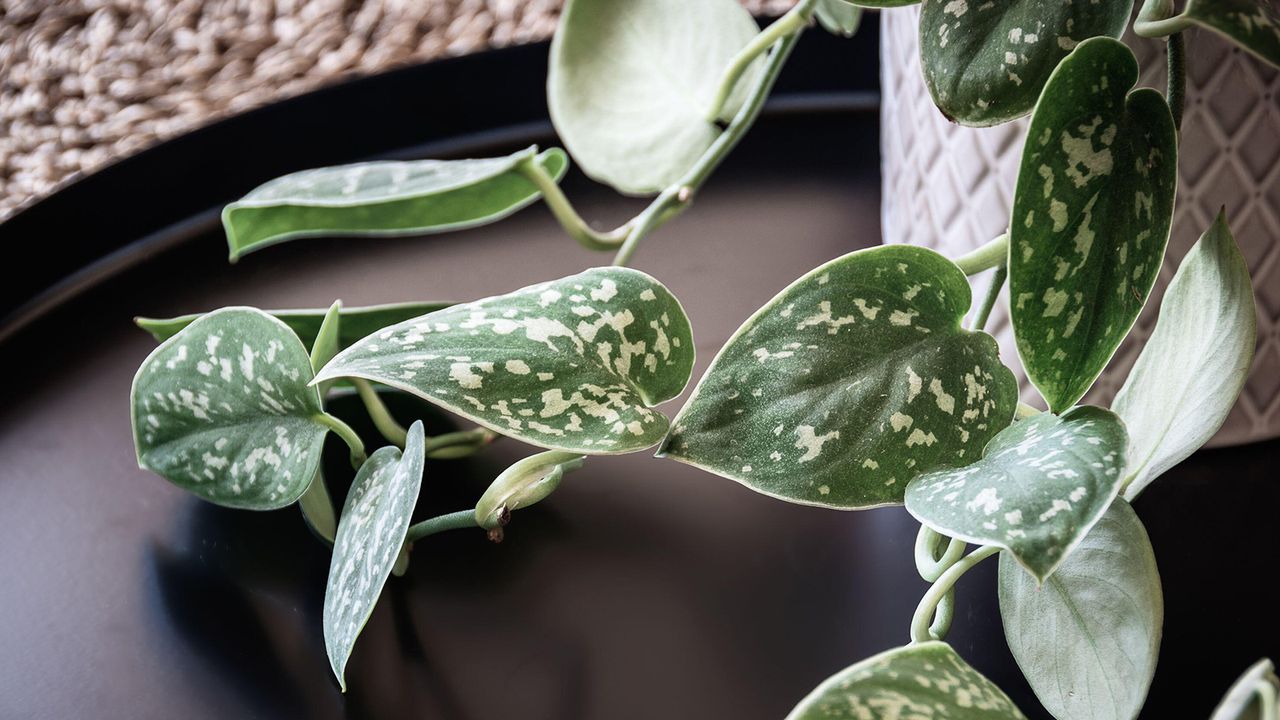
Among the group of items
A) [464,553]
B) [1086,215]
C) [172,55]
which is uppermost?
[1086,215]

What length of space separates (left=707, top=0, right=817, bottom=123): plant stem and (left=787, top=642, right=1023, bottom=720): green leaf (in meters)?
0.31

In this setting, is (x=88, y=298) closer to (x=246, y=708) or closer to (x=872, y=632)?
(x=246, y=708)

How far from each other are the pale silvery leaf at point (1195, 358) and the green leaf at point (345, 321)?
0.96ft

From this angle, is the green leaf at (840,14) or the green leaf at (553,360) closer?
the green leaf at (553,360)

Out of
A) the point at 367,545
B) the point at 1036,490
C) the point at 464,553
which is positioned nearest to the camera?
the point at 1036,490

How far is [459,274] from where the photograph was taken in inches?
25.7

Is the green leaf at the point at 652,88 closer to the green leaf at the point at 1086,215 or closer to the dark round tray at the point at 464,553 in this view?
the dark round tray at the point at 464,553

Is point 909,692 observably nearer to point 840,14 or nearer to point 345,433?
point 345,433

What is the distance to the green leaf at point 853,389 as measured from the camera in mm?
337

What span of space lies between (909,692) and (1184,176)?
256mm

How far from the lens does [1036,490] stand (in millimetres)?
295

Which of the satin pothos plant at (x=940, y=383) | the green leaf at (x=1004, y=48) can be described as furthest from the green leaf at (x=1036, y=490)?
the green leaf at (x=1004, y=48)

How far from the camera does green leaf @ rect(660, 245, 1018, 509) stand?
337mm

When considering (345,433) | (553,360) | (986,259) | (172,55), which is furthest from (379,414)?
(172,55)
